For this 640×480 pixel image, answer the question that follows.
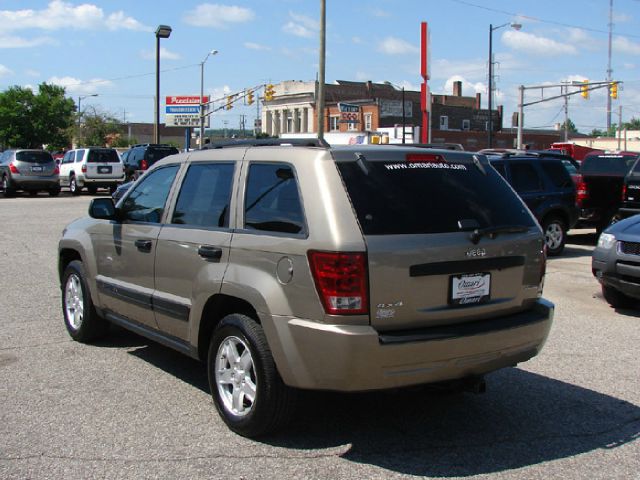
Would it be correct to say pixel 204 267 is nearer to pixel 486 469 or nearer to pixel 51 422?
pixel 51 422

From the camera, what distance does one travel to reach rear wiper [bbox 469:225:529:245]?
4.32 metres

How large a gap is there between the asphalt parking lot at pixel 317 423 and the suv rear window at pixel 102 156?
79.4 ft

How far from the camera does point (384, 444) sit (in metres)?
4.43

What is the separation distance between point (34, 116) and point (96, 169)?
44601 mm

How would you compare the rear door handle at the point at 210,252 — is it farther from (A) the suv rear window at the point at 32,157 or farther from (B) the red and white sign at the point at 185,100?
(B) the red and white sign at the point at 185,100

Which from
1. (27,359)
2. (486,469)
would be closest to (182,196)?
(27,359)

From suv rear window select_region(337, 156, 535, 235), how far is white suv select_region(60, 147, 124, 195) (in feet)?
90.1

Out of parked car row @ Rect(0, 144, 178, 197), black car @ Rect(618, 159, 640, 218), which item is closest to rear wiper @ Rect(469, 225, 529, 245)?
black car @ Rect(618, 159, 640, 218)

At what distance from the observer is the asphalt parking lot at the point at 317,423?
4.09 meters

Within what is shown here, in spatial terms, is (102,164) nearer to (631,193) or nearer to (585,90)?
(631,193)

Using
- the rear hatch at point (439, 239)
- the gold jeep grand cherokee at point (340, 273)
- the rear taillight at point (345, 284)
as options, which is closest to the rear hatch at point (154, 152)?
the gold jeep grand cherokee at point (340, 273)

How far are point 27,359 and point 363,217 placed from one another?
3.70 metres

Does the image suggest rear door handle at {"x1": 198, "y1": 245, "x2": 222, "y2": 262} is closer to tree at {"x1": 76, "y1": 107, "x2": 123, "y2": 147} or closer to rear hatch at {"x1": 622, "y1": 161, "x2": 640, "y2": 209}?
rear hatch at {"x1": 622, "y1": 161, "x2": 640, "y2": 209}

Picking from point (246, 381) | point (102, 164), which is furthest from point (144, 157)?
point (246, 381)
